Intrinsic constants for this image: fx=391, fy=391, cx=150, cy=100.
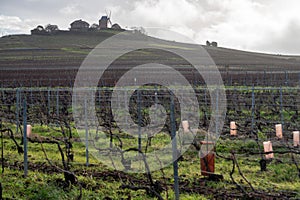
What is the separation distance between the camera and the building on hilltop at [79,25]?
76.7m

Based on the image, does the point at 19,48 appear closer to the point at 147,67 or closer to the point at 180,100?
the point at 147,67

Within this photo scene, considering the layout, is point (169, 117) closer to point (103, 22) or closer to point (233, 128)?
point (233, 128)

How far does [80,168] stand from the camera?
20.9 ft

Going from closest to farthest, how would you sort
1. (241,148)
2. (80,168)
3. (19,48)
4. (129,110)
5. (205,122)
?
(80,168)
(241,148)
(205,122)
(129,110)
(19,48)

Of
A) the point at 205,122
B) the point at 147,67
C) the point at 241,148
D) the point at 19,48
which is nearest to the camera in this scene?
the point at 241,148

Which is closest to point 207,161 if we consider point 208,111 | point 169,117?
point 169,117

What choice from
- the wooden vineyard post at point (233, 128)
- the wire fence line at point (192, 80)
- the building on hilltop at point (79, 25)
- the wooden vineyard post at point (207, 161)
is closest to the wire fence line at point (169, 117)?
the wooden vineyard post at point (233, 128)

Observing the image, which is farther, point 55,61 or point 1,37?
point 1,37

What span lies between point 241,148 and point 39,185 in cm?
449

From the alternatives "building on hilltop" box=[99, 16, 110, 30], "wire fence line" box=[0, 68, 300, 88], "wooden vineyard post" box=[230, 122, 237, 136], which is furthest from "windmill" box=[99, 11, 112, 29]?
"wooden vineyard post" box=[230, 122, 237, 136]

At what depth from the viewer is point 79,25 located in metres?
78.6

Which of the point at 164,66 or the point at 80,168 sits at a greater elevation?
the point at 164,66

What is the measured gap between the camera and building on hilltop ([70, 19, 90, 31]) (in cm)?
7669

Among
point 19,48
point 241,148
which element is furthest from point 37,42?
point 241,148
